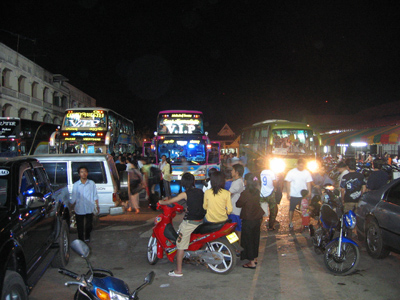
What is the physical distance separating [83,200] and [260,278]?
147 inches

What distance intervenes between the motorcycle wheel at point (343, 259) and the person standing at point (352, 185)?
7.36 ft

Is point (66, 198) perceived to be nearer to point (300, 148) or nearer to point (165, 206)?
point (165, 206)

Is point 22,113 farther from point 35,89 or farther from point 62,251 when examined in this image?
point 62,251

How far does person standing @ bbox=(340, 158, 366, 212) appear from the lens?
303 inches

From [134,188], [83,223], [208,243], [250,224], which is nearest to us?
[208,243]

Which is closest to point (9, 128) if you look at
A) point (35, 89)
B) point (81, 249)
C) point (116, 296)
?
point (81, 249)

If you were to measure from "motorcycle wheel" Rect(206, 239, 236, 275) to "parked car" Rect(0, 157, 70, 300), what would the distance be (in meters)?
2.40

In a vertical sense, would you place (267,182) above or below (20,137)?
below

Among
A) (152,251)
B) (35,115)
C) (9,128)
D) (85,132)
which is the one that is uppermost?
(35,115)

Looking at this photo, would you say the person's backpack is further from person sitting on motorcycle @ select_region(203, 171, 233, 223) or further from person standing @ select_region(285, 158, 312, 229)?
person sitting on motorcycle @ select_region(203, 171, 233, 223)

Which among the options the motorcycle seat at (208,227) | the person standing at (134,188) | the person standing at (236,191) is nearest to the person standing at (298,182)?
the person standing at (236,191)

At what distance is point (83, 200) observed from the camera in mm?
7336

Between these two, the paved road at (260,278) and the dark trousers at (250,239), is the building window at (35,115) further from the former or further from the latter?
the dark trousers at (250,239)

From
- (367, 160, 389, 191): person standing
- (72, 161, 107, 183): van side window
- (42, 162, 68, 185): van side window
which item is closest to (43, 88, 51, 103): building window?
(42, 162, 68, 185): van side window
